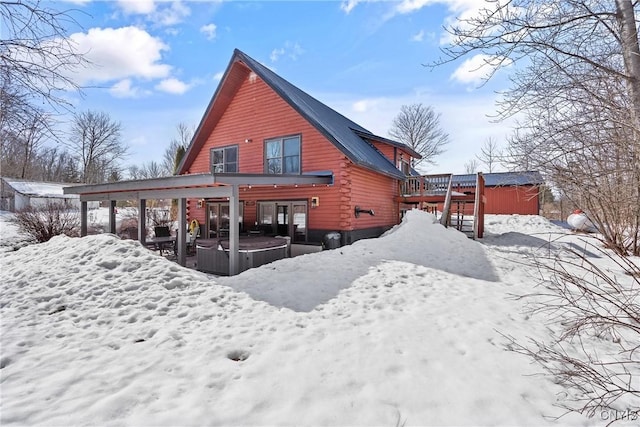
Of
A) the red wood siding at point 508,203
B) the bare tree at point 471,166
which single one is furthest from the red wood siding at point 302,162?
the bare tree at point 471,166

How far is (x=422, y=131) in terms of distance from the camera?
103ft

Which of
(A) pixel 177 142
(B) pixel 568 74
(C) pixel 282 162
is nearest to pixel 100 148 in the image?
(A) pixel 177 142

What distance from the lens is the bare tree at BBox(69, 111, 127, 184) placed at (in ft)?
119

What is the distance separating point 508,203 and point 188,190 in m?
22.7

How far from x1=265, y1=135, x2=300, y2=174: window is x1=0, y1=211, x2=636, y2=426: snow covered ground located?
20.1 ft

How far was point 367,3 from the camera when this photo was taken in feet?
24.7

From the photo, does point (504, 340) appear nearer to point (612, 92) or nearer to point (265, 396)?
point (265, 396)

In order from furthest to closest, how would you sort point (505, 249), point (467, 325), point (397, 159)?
point (397, 159) → point (505, 249) → point (467, 325)

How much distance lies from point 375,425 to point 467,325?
8.04 ft

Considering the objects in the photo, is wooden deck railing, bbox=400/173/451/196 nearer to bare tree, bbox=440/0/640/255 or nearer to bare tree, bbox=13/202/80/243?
bare tree, bbox=440/0/640/255

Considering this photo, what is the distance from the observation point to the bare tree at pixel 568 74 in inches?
167

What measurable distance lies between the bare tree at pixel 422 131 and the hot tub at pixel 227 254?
26.1m

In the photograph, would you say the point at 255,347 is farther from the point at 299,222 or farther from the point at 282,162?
the point at 282,162

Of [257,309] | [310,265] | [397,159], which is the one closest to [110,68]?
[257,309]
